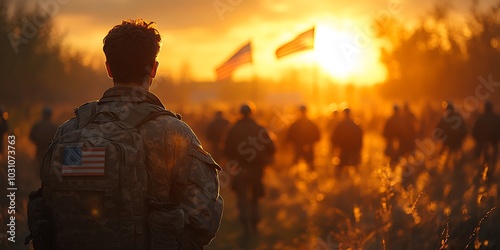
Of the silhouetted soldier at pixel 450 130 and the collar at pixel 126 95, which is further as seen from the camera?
the silhouetted soldier at pixel 450 130

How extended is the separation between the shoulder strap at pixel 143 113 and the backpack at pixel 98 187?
0.14 feet

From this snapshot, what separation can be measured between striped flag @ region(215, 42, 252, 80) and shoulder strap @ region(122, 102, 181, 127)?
1416cm

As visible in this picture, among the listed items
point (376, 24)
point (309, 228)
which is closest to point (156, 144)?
point (309, 228)

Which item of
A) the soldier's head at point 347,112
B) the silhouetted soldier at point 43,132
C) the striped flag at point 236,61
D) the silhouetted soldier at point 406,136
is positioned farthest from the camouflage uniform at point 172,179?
the striped flag at point 236,61

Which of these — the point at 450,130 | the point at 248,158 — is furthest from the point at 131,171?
the point at 450,130

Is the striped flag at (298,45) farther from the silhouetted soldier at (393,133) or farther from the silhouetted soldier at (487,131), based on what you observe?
the silhouetted soldier at (487,131)

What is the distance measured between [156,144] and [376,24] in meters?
41.0

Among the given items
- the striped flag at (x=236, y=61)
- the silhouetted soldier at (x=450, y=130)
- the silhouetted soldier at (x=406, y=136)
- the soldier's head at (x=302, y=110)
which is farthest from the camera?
the striped flag at (x=236, y=61)

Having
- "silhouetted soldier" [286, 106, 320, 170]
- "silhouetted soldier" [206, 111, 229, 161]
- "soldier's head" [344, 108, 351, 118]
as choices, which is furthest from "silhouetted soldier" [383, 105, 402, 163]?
"silhouetted soldier" [206, 111, 229, 161]

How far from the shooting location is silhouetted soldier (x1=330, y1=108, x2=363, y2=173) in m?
14.2

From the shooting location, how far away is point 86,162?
2803 mm

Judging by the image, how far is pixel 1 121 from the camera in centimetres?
1177

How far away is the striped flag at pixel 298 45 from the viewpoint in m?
15.2

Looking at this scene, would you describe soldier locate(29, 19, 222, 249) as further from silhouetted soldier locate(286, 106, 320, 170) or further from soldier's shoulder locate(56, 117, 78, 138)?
silhouetted soldier locate(286, 106, 320, 170)
